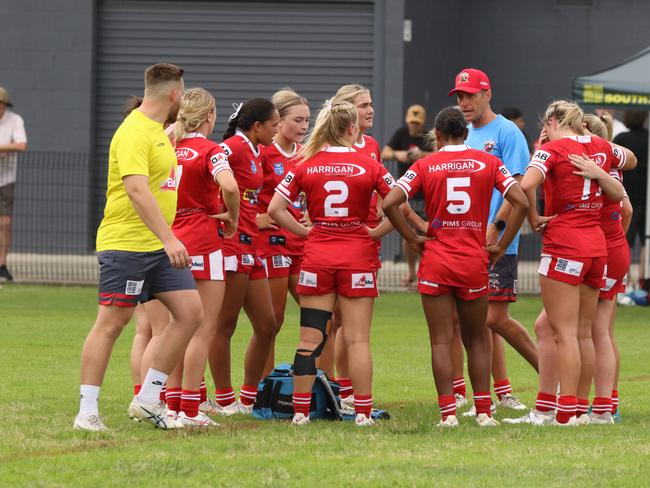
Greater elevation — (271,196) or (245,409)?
(271,196)

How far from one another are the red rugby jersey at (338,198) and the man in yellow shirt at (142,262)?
80 centimetres

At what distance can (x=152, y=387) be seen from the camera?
773 cm

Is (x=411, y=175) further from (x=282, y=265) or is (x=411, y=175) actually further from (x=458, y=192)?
(x=282, y=265)

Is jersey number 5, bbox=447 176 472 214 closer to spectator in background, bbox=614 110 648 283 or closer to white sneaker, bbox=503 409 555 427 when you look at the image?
white sneaker, bbox=503 409 555 427

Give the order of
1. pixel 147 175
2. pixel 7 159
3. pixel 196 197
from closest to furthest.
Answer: pixel 147 175 < pixel 196 197 < pixel 7 159

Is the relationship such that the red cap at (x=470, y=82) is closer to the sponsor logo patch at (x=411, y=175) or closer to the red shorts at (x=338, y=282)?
the sponsor logo patch at (x=411, y=175)

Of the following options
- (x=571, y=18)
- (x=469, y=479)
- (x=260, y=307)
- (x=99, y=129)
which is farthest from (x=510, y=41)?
(x=469, y=479)

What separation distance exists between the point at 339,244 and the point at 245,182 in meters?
0.90

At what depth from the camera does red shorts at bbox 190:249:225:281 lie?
8188 mm

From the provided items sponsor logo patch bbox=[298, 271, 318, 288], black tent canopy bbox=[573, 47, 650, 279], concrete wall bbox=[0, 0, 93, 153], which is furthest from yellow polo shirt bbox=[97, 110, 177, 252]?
concrete wall bbox=[0, 0, 93, 153]

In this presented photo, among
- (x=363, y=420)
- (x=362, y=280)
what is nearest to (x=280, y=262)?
(x=362, y=280)

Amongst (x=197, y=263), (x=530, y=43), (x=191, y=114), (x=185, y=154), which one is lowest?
(x=197, y=263)

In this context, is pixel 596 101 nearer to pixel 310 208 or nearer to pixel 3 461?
pixel 310 208

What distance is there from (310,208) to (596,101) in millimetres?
7532
